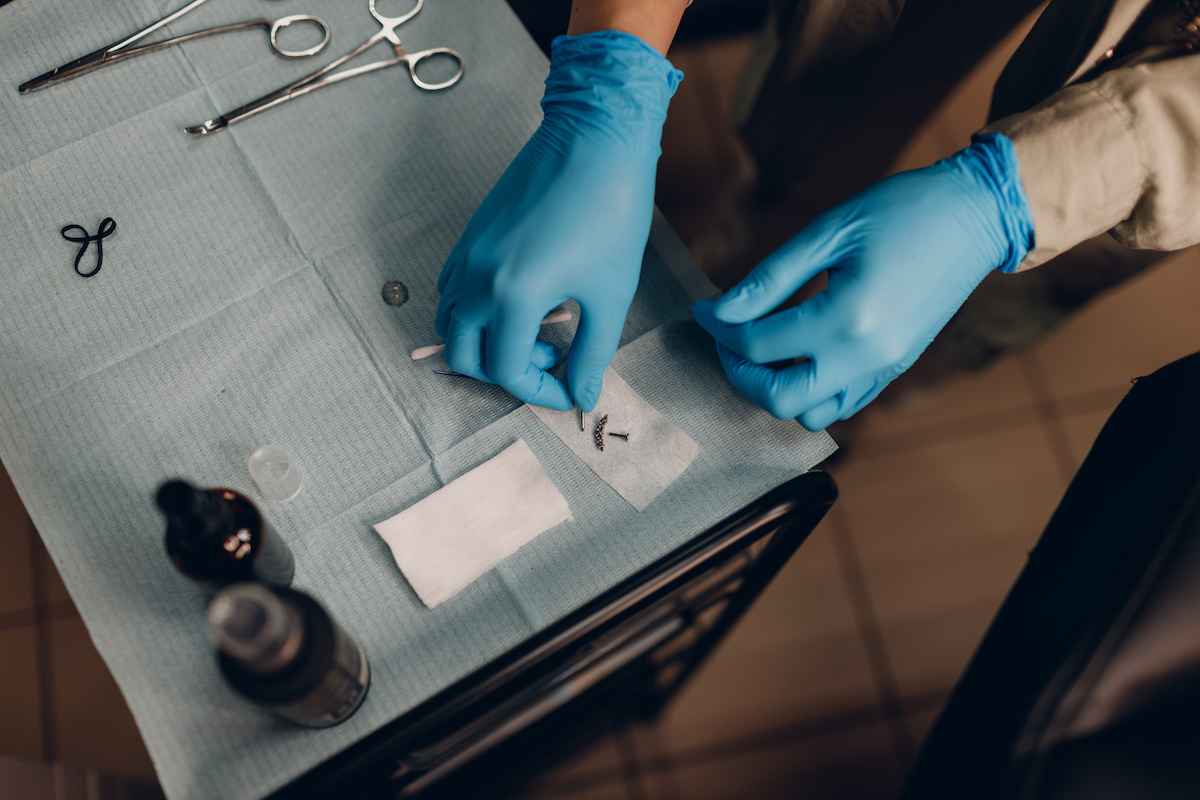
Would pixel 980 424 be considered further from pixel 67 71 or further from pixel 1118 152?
pixel 67 71

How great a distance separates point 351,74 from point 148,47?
0.27m

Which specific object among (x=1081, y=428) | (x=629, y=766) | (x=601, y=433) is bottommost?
(x=629, y=766)

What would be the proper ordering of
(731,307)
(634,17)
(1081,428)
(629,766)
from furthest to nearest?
(1081,428) < (629,766) < (634,17) < (731,307)

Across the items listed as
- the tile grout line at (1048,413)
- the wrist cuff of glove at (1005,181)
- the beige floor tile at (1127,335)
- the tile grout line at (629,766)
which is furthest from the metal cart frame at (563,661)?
the beige floor tile at (1127,335)

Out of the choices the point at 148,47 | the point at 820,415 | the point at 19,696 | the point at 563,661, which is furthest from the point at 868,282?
the point at 19,696

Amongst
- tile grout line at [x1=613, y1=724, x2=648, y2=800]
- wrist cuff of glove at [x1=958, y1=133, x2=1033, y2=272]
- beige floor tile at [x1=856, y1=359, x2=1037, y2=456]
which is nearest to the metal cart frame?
wrist cuff of glove at [x1=958, y1=133, x2=1033, y2=272]

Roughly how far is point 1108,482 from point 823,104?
87 centimetres

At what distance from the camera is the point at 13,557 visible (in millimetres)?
1476

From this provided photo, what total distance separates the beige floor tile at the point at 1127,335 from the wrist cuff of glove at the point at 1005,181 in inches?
41.1

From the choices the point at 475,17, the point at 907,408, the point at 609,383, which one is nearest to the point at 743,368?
the point at 609,383

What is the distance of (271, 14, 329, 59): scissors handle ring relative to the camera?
0.91m

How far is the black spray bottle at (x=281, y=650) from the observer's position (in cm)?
46

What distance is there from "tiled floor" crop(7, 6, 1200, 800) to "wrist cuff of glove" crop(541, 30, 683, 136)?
75 centimetres

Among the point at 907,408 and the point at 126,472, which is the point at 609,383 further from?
the point at 907,408
